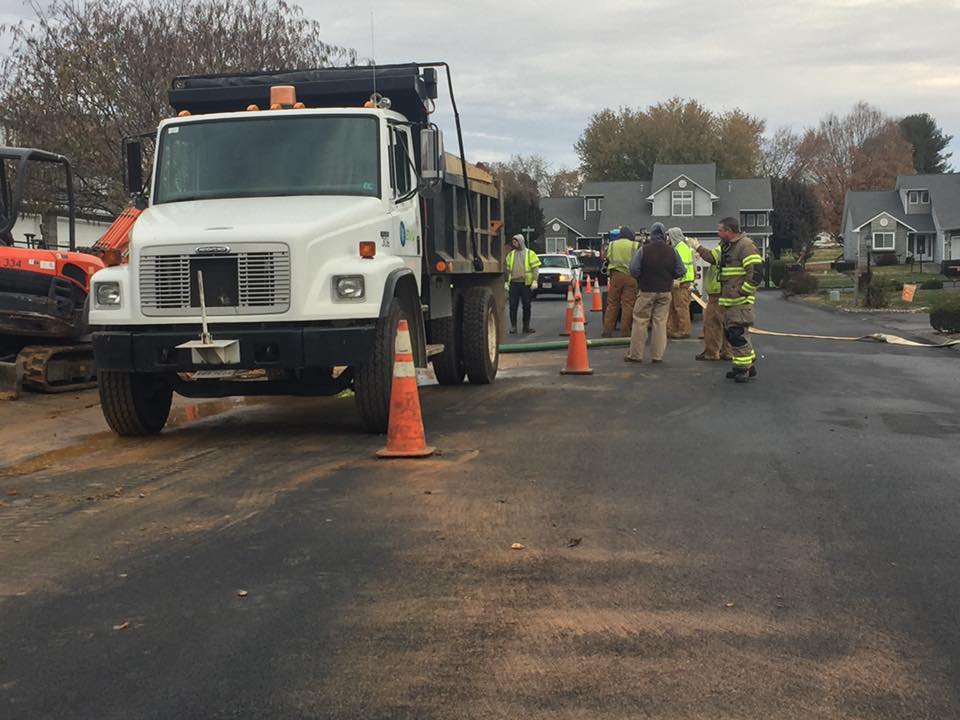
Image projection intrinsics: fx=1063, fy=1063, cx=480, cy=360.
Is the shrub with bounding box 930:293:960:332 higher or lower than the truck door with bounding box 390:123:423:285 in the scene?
lower

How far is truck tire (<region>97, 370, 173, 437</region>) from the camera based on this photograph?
8.95 meters

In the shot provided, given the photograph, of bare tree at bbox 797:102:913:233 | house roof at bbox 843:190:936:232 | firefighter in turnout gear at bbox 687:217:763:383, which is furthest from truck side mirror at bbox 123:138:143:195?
bare tree at bbox 797:102:913:233

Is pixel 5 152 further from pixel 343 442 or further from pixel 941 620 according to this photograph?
pixel 941 620

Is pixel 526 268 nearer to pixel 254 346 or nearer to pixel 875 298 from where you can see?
pixel 254 346

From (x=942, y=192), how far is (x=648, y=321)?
238 feet

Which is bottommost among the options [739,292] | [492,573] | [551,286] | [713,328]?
[492,573]

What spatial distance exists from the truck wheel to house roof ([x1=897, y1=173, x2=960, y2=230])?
70.4 meters

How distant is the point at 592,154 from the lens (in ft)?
325

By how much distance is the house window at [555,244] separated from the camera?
90625 millimetres

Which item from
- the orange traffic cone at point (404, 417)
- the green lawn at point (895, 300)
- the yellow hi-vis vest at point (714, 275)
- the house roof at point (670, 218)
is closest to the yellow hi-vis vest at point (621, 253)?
the yellow hi-vis vest at point (714, 275)

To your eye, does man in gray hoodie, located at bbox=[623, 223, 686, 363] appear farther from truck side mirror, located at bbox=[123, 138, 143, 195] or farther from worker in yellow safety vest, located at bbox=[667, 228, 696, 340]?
truck side mirror, located at bbox=[123, 138, 143, 195]

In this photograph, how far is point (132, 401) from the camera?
29.6 feet

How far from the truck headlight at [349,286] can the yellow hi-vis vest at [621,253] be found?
10.6m

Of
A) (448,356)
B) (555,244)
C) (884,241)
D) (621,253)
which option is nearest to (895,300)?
(621,253)
